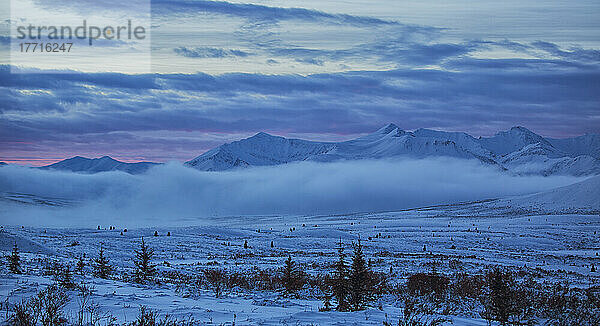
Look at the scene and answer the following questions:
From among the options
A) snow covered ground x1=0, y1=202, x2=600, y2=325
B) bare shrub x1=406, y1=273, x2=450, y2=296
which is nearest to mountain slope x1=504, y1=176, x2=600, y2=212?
snow covered ground x1=0, y1=202, x2=600, y2=325

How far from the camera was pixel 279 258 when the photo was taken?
106 ft

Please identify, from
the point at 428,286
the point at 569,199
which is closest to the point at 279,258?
the point at 428,286

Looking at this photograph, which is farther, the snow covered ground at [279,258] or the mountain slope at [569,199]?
the mountain slope at [569,199]

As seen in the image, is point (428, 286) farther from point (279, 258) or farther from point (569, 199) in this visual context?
point (569, 199)

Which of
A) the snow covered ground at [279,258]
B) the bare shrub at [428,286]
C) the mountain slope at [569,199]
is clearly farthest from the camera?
the mountain slope at [569,199]

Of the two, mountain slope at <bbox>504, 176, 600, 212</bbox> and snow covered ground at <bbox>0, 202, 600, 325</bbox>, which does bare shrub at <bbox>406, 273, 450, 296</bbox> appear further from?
mountain slope at <bbox>504, 176, 600, 212</bbox>

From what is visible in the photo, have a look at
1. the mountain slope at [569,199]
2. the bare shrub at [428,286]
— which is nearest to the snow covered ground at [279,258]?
the bare shrub at [428,286]

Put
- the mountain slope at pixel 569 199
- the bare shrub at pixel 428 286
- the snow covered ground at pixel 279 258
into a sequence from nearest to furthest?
the snow covered ground at pixel 279 258
the bare shrub at pixel 428 286
the mountain slope at pixel 569 199

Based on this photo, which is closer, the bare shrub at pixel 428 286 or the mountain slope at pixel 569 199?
the bare shrub at pixel 428 286

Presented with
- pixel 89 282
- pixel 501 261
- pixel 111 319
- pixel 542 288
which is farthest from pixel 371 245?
pixel 111 319

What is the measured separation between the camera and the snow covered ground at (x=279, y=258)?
12445 millimetres

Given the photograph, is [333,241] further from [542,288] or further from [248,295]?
[248,295]

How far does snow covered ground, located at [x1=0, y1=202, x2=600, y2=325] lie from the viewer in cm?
1245

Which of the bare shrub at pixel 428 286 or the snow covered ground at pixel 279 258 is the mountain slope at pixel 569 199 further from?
the bare shrub at pixel 428 286
